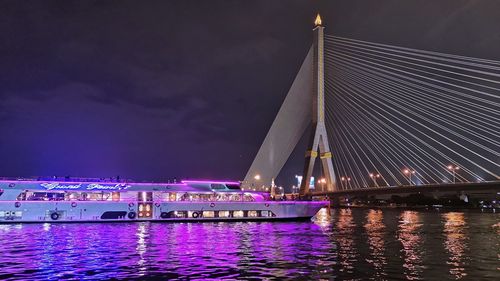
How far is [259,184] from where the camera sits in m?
55.8

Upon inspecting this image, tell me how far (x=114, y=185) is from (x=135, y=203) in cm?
255

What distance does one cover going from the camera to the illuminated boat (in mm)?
39156

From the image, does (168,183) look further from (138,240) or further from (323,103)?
(323,103)

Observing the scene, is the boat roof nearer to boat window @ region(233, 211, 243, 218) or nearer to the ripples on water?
boat window @ region(233, 211, 243, 218)

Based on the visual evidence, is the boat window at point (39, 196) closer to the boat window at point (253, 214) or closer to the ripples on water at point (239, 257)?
the ripples on water at point (239, 257)

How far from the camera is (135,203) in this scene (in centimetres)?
4241

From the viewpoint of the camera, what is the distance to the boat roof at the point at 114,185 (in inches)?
1529

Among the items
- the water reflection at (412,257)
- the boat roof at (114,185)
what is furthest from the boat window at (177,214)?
the water reflection at (412,257)

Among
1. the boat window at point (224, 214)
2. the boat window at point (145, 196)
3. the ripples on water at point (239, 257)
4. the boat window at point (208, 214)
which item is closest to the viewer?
the ripples on water at point (239, 257)

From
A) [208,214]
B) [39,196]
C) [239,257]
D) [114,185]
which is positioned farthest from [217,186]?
[239,257]

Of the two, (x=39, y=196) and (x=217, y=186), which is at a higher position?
(x=217, y=186)

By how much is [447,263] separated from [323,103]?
45.5 meters

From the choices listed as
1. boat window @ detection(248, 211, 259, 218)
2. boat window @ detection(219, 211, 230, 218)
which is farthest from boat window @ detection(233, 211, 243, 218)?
boat window @ detection(248, 211, 259, 218)

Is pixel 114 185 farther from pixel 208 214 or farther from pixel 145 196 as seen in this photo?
pixel 208 214
